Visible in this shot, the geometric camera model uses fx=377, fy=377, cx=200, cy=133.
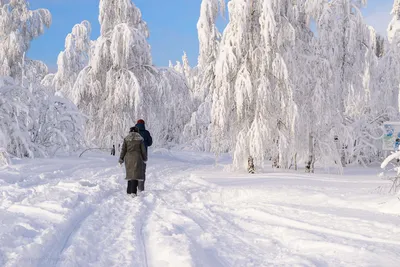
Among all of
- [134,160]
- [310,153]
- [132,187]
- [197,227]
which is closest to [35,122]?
[134,160]

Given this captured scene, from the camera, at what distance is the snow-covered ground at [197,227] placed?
12.3ft

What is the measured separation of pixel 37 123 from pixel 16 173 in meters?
5.03

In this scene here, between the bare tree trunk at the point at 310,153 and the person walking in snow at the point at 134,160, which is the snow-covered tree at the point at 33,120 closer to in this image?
the person walking in snow at the point at 134,160

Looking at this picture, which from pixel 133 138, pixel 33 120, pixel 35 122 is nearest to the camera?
pixel 133 138

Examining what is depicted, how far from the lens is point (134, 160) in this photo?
8672 millimetres

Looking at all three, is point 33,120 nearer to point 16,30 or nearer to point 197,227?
point 197,227

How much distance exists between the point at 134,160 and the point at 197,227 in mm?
3851

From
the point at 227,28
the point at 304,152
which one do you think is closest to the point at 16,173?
the point at 227,28

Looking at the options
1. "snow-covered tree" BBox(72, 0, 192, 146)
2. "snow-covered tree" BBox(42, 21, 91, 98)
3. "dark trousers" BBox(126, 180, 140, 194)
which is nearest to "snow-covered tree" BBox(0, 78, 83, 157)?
"snow-covered tree" BBox(72, 0, 192, 146)

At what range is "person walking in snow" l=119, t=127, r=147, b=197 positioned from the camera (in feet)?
27.6

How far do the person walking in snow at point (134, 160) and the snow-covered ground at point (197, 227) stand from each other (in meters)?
0.39

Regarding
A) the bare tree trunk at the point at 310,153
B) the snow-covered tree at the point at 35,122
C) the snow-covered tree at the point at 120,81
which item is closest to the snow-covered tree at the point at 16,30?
the snow-covered tree at the point at 120,81

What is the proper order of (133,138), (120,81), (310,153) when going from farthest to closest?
(120,81)
(310,153)
(133,138)

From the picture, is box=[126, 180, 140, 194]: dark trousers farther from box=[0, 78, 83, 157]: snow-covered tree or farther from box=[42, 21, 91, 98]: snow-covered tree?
box=[42, 21, 91, 98]: snow-covered tree
